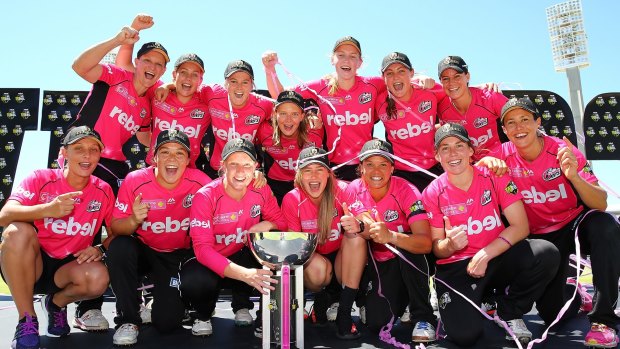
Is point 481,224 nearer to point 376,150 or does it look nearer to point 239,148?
point 376,150

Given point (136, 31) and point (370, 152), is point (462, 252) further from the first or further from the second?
point (136, 31)

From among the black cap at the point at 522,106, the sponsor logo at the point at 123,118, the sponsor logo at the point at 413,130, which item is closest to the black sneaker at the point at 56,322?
the sponsor logo at the point at 123,118

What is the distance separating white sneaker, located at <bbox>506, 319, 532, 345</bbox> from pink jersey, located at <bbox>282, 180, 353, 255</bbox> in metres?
1.50

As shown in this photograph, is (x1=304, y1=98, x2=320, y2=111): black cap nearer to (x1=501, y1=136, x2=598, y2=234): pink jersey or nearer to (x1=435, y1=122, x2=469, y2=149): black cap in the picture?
(x1=435, y1=122, x2=469, y2=149): black cap

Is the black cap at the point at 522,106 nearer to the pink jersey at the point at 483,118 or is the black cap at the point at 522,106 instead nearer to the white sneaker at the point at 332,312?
the pink jersey at the point at 483,118

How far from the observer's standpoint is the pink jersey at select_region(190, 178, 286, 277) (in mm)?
3934

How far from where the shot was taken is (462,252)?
3.95 metres

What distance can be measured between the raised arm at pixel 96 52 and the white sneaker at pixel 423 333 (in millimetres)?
3651

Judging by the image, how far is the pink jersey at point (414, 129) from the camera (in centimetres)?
500

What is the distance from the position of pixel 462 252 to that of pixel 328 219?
109 cm

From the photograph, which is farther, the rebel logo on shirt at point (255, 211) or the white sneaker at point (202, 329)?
the rebel logo on shirt at point (255, 211)

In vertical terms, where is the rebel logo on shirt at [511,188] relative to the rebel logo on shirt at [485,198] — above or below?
above

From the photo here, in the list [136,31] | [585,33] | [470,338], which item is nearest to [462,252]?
[470,338]

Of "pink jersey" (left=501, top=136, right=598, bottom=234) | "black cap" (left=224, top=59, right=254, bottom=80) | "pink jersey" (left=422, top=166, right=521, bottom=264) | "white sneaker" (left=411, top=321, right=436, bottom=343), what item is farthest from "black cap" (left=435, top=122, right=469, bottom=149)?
"black cap" (left=224, top=59, right=254, bottom=80)
